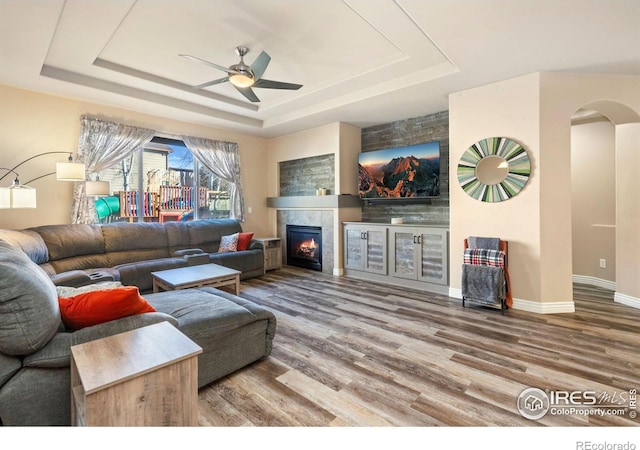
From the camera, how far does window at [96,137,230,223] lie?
4750 mm

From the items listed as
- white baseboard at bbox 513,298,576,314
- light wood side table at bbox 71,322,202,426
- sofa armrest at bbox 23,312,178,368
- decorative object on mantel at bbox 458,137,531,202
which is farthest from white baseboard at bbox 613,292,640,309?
sofa armrest at bbox 23,312,178,368

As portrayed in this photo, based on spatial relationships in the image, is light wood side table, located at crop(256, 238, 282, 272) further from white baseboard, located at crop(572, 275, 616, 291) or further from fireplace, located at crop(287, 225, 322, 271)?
white baseboard, located at crop(572, 275, 616, 291)

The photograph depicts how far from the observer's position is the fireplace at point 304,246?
5.68 meters

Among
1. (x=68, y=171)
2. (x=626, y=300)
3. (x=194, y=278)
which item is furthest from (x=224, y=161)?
(x=626, y=300)

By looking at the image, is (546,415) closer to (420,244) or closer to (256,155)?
(420,244)

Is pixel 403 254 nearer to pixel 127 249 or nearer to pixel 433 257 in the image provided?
pixel 433 257

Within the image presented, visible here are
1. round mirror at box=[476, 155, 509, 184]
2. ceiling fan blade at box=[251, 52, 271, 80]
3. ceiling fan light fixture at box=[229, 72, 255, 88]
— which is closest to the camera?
ceiling fan blade at box=[251, 52, 271, 80]

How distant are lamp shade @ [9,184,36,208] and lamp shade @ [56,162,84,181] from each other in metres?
0.46

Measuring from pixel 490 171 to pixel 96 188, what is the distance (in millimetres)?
5254

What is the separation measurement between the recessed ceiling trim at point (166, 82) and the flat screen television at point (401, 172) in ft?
7.35

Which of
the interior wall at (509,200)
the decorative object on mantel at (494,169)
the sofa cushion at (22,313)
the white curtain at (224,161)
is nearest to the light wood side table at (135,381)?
the sofa cushion at (22,313)

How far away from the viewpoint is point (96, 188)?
3949mm
